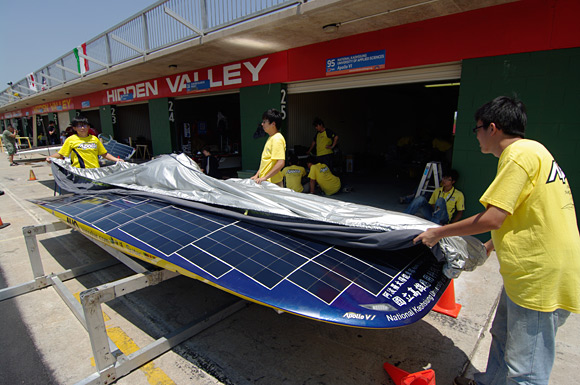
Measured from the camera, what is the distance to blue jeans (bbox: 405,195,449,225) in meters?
4.85

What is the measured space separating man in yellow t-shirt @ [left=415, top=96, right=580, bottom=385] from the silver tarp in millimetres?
306

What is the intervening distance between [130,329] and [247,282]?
1.57 m

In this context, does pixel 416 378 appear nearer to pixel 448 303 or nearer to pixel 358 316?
pixel 358 316

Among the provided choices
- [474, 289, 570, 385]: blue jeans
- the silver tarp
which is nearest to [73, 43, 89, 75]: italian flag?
the silver tarp

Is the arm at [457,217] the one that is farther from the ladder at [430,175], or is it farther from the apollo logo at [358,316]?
the apollo logo at [358,316]

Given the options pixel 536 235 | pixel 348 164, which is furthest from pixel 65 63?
pixel 536 235

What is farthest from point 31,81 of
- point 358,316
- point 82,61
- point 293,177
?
point 358,316

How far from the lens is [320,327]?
2893mm

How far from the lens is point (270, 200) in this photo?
2.96 metres

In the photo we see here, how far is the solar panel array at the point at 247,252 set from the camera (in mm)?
2068

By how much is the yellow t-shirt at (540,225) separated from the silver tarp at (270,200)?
16.6 inches

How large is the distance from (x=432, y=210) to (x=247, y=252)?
12.2 feet

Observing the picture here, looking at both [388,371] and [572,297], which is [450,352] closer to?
[388,371]

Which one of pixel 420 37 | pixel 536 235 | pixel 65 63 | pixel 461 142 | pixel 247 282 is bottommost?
pixel 247 282
